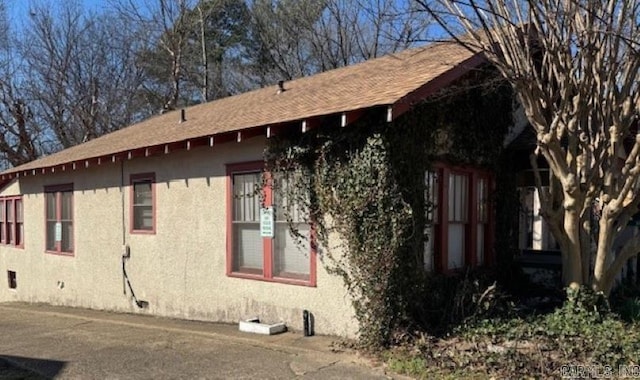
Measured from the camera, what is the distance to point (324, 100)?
29.1 feet

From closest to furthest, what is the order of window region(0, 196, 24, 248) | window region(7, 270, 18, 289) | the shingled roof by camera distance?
1. the shingled roof
2. window region(0, 196, 24, 248)
3. window region(7, 270, 18, 289)

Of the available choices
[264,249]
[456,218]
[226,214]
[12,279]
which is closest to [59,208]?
[12,279]

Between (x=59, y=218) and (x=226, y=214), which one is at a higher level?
(x=226, y=214)

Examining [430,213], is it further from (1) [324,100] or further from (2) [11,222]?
(2) [11,222]

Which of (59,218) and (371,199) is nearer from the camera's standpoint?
(371,199)

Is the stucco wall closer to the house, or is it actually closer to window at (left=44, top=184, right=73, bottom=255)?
the house

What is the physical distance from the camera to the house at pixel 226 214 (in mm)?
8331

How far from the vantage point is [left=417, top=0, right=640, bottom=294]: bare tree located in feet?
24.8

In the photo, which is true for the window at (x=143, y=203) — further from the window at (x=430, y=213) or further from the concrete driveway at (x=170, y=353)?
the window at (x=430, y=213)

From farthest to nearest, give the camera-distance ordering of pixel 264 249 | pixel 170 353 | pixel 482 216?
pixel 482 216 < pixel 264 249 < pixel 170 353

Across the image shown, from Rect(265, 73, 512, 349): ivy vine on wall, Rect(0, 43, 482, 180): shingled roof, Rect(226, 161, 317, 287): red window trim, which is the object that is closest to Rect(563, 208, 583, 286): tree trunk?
Rect(265, 73, 512, 349): ivy vine on wall

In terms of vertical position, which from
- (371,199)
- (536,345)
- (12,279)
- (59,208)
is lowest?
(12,279)

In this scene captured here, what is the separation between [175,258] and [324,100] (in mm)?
4354

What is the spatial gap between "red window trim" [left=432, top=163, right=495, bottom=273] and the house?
0.07 ft
